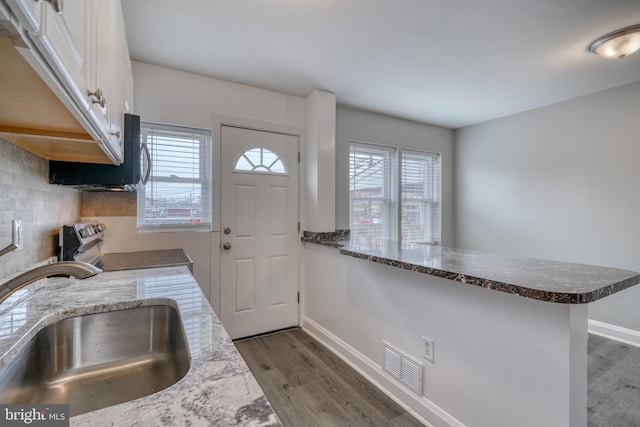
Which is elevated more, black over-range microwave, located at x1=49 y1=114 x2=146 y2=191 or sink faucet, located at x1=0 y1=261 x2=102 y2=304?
black over-range microwave, located at x1=49 y1=114 x2=146 y2=191

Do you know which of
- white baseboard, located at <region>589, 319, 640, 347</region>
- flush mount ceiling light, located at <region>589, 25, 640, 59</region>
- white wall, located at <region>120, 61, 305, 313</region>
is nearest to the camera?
flush mount ceiling light, located at <region>589, 25, 640, 59</region>

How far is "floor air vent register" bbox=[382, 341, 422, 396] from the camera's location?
70.4 inches

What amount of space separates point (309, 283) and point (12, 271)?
2256mm

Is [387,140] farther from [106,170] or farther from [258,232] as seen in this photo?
[106,170]

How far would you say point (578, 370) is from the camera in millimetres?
1174

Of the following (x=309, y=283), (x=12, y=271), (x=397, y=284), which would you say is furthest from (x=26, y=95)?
(x=309, y=283)

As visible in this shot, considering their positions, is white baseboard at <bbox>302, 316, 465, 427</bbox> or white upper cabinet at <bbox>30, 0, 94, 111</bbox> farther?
white baseboard at <bbox>302, 316, 465, 427</bbox>

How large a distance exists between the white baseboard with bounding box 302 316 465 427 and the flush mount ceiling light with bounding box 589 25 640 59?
2659 millimetres

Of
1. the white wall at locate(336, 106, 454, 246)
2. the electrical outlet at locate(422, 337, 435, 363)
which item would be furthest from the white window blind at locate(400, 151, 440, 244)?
the electrical outlet at locate(422, 337, 435, 363)

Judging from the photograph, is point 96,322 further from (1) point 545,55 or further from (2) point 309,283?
(1) point 545,55

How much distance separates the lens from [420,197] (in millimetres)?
4141

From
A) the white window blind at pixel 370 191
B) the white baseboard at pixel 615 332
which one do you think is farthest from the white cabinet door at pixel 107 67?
the white baseboard at pixel 615 332

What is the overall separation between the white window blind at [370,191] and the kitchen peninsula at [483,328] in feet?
4.31

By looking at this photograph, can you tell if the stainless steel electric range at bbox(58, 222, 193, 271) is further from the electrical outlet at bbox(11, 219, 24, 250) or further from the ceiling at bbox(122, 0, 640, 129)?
the ceiling at bbox(122, 0, 640, 129)
